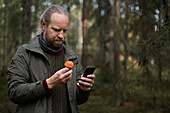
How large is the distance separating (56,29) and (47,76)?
0.54 m

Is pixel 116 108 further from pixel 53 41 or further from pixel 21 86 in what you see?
pixel 21 86

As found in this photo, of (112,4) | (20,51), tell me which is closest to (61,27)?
(20,51)

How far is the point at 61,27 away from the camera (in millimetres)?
2023

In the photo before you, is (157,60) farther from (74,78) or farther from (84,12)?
(84,12)

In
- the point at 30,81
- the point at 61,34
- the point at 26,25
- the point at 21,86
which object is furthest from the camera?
the point at 26,25

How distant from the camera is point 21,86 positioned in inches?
69.7

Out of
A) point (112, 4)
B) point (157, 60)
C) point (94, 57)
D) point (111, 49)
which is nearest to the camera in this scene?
point (157, 60)

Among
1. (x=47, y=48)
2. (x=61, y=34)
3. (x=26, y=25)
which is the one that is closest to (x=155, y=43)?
(x=61, y=34)

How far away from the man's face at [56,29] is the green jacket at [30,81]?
0.53 feet

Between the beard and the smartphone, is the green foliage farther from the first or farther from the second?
the beard

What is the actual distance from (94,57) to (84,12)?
Result: 24270 millimetres

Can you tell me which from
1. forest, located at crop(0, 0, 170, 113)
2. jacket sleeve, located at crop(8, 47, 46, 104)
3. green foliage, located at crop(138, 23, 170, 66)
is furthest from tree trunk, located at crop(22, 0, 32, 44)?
jacket sleeve, located at crop(8, 47, 46, 104)

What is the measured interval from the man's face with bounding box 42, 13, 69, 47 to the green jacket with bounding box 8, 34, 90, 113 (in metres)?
0.16

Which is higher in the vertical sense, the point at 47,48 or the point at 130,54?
the point at 47,48
